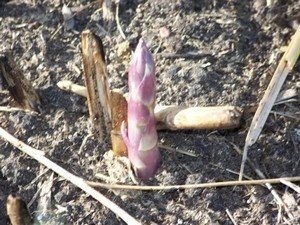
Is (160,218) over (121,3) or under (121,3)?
under

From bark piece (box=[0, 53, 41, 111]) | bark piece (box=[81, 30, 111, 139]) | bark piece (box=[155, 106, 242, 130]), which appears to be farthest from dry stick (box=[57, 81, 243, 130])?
bark piece (box=[0, 53, 41, 111])

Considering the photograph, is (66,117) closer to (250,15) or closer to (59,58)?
(59,58)

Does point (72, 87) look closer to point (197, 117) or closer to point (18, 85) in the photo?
point (18, 85)

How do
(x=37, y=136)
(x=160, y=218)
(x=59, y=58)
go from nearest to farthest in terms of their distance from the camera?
(x=160, y=218), (x=37, y=136), (x=59, y=58)

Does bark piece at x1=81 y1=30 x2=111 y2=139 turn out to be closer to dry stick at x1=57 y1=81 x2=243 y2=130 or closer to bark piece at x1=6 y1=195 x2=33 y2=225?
dry stick at x1=57 y1=81 x2=243 y2=130

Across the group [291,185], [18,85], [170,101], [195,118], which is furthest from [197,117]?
[18,85]

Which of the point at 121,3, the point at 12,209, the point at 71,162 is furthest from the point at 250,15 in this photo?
the point at 12,209
